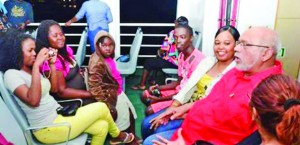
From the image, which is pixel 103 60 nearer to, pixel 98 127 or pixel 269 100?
pixel 98 127

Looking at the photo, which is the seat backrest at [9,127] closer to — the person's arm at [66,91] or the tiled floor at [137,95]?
the person's arm at [66,91]

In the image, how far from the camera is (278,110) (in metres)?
1.06

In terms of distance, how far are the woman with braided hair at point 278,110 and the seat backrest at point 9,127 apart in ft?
4.71

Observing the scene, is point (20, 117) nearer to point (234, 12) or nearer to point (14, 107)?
point (14, 107)

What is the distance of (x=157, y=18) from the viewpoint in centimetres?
498

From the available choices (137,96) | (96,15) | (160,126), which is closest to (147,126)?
(160,126)

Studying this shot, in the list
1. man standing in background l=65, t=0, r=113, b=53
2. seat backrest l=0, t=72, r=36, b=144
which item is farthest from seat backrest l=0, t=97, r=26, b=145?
man standing in background l=65, t=0, r=113, b=53

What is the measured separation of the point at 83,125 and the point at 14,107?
480 millimetres

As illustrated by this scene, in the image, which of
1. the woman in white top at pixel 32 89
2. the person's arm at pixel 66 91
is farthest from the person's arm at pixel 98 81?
the woman in white top at pixel 32 89

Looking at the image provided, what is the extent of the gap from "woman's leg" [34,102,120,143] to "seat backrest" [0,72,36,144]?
11 cm

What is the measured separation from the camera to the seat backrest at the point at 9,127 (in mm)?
1694

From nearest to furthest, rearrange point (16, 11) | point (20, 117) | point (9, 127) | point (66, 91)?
point (9, 127) < point (20, 117) < point (66, 91) < point (16, 11)

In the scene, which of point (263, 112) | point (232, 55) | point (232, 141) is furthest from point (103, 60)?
point (263, 112)

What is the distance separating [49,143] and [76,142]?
185 millimetres
